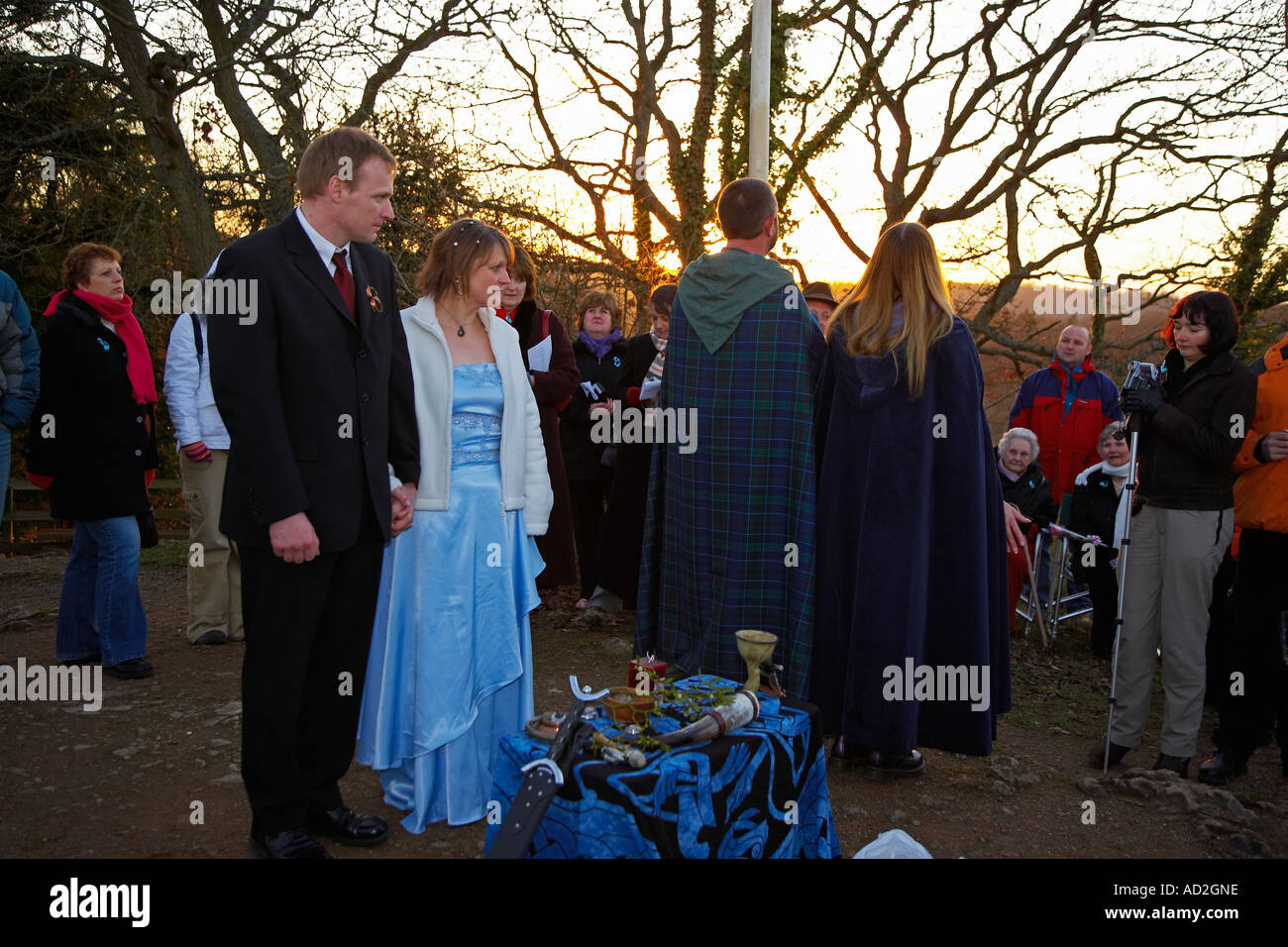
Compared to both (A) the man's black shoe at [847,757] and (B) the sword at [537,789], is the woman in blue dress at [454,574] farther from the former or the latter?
(A) the man's black shoe at [847,757]

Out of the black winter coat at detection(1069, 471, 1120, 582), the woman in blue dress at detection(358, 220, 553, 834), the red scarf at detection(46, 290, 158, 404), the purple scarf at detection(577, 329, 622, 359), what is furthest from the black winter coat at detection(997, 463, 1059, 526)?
the red scarf at detection(46, 290, 158, 404)

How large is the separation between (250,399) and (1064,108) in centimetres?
1575

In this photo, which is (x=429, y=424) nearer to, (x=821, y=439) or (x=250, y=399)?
(x=250, y=399)

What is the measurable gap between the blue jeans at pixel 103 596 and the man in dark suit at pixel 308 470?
8.00 feet

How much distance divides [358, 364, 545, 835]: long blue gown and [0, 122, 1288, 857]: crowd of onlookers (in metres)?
0.01

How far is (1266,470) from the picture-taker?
169 inches

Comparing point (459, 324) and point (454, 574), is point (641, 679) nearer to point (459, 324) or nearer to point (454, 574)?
point (454, 574)

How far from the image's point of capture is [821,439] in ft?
14.3

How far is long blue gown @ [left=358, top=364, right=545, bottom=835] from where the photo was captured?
358 centimetres

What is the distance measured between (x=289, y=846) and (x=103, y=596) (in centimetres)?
278

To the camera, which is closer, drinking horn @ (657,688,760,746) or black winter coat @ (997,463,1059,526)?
drinking horn @ (657,688,760,746)

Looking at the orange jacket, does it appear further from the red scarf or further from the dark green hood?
the red scarf

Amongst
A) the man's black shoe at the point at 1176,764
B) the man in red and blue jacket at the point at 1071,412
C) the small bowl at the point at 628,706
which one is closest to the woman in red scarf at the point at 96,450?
the small bowl at the point at 628,706

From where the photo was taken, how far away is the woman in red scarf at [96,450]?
Answer: 5.14m
